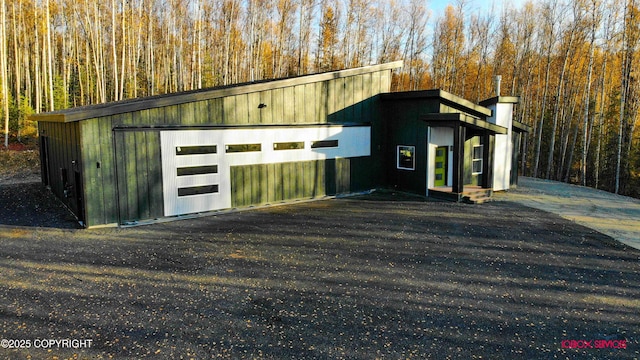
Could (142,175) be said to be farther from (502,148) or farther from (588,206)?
(588,206)

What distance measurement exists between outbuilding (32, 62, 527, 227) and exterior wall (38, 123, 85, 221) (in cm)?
5

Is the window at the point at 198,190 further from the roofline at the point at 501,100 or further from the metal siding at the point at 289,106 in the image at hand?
the roofline at the point at 501,100

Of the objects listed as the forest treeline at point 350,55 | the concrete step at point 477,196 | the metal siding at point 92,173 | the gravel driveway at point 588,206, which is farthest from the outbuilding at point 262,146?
the forest treeline at point 350,55

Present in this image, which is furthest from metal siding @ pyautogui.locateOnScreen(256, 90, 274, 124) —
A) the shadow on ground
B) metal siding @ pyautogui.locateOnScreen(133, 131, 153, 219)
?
the shadow on ground

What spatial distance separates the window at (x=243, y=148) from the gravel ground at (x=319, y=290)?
91.7 inches

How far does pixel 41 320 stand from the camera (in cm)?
505

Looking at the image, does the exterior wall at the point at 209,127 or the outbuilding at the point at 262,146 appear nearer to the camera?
the exterior wall at the point at 209,127

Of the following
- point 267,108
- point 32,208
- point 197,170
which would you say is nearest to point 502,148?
point 267,108

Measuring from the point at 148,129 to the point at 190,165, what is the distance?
4.65 ft

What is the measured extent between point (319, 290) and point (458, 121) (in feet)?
28.3

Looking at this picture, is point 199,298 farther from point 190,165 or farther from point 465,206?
point 465,206

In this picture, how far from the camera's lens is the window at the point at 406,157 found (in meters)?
14.4

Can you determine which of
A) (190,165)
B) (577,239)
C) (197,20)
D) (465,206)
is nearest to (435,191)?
(465,206)

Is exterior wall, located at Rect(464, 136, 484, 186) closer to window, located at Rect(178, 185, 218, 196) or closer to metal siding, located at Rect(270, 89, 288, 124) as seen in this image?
metal siding, located at Rect(270, 89, 288, 124)
